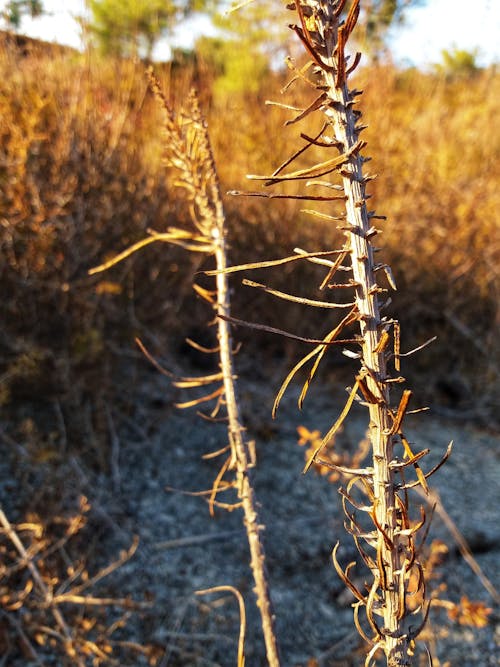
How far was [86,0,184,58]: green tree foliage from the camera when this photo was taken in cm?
319

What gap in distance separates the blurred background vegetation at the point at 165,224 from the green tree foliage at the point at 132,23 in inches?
1.7

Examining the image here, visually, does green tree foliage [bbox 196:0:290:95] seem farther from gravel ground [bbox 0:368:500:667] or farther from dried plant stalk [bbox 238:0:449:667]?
dried plant stalk [bbox 238:0:449:667]

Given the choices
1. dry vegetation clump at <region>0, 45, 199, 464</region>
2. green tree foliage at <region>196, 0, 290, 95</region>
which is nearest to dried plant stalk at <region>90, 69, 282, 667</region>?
dry vegetation clump at <region>0, 45, 199, 464</region>

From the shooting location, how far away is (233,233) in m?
3.43

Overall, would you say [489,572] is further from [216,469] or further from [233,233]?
[233,233]

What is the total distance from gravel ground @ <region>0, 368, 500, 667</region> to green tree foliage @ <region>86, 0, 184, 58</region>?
1.96 m

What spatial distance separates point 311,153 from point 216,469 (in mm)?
2232

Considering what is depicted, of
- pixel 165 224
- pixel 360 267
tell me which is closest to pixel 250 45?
pixel 165 224

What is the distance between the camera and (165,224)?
2.99 meters

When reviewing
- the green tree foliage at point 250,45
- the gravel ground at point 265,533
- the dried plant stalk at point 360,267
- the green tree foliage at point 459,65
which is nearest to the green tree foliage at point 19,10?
the green tree foliage at point 250,45

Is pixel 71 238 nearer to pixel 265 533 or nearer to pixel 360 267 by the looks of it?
pixel 265 533

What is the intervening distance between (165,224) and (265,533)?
156 centimetres

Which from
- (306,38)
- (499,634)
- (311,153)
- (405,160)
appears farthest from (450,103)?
(306,38)

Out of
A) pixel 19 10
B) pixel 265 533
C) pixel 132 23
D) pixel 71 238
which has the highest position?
Answer: pixel 132 23
